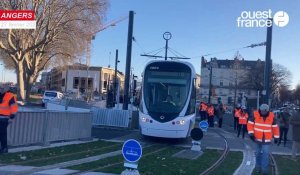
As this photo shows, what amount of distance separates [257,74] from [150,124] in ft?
265

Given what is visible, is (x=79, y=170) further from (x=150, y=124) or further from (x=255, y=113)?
(x=150, y=124)

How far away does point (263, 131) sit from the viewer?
516 inches

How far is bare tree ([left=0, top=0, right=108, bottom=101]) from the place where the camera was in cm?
5050

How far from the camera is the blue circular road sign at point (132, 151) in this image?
1036cm

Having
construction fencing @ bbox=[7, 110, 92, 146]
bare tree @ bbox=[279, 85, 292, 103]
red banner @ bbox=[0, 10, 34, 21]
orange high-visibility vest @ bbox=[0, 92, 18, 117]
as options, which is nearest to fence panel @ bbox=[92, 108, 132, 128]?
construction fencing @ bbox=[7, 110, 92, 146]

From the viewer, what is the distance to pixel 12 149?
51.4 feet

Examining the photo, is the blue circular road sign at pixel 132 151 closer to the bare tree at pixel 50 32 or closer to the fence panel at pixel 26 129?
the fence panel at pixel 26 129

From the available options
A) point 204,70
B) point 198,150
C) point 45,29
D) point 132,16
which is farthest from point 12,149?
point 204,70

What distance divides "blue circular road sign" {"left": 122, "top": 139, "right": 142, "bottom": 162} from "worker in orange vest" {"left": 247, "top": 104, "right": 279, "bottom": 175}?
410cm

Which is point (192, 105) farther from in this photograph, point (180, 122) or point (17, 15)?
point (17, 15)

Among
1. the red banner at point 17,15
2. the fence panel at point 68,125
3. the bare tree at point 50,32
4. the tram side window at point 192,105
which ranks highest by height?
the bare tree at point 50,32

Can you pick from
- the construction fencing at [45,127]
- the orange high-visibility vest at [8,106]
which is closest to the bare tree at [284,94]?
the construction fencing at [45,127]

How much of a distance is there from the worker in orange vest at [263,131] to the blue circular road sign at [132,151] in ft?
13.4

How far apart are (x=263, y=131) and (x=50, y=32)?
42.9 meters
